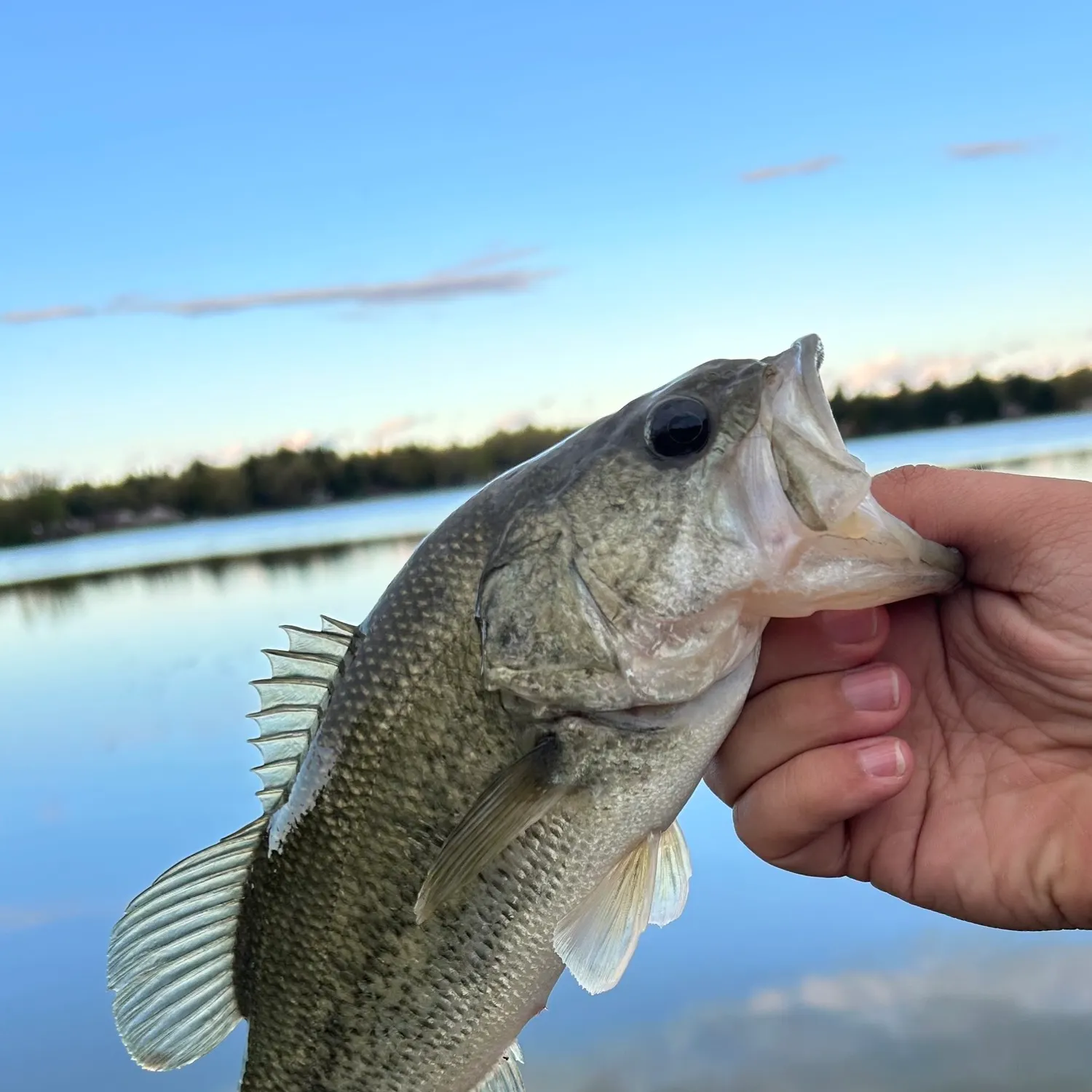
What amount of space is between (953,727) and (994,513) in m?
0.67

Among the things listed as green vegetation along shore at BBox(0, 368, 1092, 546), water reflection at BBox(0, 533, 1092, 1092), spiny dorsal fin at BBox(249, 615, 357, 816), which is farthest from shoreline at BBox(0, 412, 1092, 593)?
spiny dorsal fin at BBox(249, 615, 357, 816)

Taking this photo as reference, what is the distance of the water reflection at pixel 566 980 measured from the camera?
4.11 meters

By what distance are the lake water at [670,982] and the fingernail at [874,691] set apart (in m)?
2.55

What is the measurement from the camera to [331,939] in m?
2.15

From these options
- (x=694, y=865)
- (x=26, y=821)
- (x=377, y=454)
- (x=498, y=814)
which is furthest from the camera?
Answer: (x=377, y=454)

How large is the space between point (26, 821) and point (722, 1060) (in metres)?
7.19

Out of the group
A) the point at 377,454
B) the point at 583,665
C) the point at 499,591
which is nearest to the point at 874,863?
the point at 583,665

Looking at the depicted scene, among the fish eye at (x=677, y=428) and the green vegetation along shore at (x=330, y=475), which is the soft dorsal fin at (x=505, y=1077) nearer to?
the fish eye at (x=677, y=428)

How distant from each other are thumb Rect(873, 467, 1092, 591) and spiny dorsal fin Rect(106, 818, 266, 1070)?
1.84m

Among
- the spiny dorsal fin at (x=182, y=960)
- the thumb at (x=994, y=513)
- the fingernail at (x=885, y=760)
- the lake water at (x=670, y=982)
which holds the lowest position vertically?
the lake water at (x=670, y=982)

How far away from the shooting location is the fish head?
5.92ft

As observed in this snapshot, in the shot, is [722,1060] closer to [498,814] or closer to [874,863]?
[874,863]

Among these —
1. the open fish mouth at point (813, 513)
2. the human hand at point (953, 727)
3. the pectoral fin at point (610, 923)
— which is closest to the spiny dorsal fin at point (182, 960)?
the pectoral fin at point (610, 923)

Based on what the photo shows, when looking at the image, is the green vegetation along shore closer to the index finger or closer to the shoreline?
the shoreline
